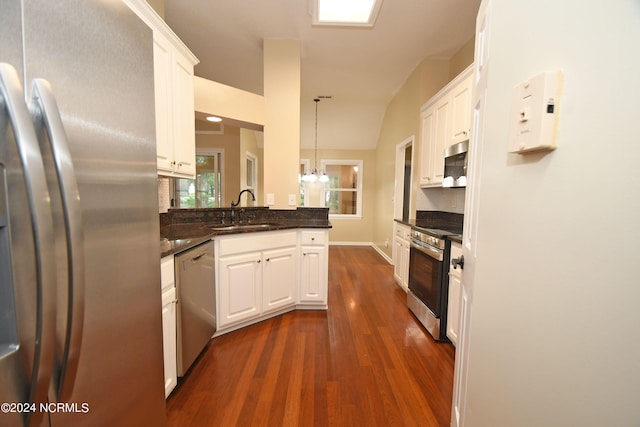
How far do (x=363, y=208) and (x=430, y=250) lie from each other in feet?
13.4

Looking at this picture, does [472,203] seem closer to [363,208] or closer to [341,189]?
[363,208]

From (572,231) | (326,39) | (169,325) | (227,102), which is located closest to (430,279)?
(572,231)

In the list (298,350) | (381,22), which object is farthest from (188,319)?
(381,22)

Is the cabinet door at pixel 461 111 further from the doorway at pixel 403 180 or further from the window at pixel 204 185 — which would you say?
the window at pixel 204 185

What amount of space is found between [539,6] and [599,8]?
0.14 metres

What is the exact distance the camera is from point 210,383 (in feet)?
5.27

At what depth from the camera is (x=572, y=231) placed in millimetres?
468

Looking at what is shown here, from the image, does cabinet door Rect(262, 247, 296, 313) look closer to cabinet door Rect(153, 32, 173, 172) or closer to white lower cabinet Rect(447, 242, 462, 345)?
cabinet door Rect(153, 32, 173, 172)

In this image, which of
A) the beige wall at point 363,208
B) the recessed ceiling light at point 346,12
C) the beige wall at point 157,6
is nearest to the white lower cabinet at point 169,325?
the beige wall at point 157,6

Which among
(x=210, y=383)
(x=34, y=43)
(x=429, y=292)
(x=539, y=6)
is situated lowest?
(x=210, y=383)

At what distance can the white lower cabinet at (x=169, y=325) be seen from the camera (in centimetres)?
135

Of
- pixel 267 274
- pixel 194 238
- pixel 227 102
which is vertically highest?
pixel 227 102

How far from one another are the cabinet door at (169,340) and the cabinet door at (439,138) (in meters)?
2.56

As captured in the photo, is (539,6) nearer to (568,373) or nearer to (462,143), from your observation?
(568,373)
